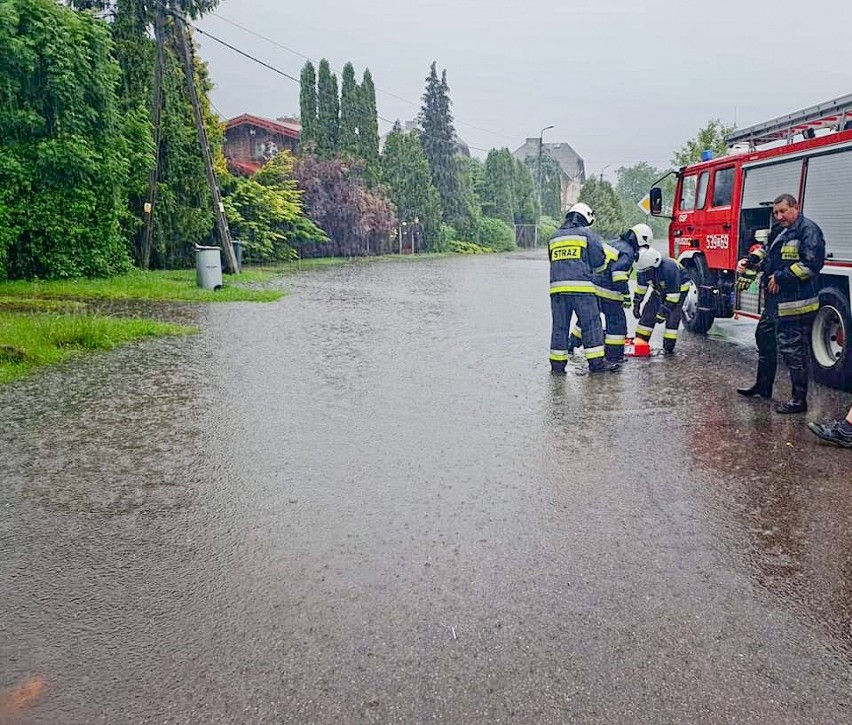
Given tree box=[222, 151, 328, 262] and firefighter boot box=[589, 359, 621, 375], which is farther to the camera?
tree box=[222, 151, 328, 262]

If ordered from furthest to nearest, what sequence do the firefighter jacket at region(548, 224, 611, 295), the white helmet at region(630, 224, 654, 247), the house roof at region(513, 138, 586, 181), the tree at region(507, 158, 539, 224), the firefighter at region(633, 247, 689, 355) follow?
1. the house roof at region(513, 138, 586, 181)
2. the tree at region(507, 158, 539, 224)
3. the firefighter at region(633, 247, 689, 355)
4. the white helmet at region(630, 224, 654, 247)
5. the firefighter jacket at region(548, 224, 611, 295)

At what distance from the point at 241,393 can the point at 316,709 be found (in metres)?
5.00

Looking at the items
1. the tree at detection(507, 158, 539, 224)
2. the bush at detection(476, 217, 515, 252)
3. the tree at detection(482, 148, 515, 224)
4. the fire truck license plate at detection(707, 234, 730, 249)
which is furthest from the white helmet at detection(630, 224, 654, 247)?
the tree at detection(507, 158, 539, 224)

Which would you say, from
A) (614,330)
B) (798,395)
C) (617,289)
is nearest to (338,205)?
(617,289)

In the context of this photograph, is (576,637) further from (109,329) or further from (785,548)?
(109,329)

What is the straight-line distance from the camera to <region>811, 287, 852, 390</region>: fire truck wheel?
7.27 meters

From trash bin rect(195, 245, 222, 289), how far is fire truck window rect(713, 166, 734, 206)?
10886mm

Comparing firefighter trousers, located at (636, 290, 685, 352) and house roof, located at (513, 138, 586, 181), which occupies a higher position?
house roof, located at (513, 138, 586, 181)

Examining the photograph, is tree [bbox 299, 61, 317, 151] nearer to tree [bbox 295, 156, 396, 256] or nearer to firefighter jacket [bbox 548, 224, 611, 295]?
tree [bbox 295, 156, 396, 256]

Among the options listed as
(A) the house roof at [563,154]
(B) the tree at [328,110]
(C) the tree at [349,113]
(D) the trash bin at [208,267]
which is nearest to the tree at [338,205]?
(C) the tree at [349,113]

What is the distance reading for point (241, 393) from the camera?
23.5 ft

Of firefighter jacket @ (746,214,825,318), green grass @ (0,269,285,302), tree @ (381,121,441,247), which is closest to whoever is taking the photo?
firefighter jacket @ (746,214,825,318)

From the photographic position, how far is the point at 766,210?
9.82 m

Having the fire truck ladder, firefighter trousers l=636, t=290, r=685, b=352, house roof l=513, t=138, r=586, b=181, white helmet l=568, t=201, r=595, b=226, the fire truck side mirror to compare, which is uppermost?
house roof l=513, t=138, r=586, b=181
